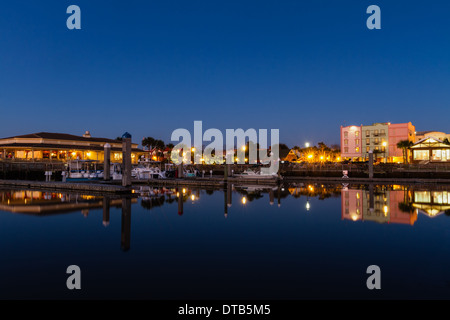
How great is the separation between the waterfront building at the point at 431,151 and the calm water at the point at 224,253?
59.0 metres

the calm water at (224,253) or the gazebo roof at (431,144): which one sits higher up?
the gazebo roof at (431,144)

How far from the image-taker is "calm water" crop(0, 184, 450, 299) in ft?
23.2

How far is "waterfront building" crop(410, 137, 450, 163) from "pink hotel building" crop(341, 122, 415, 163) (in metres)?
15.0

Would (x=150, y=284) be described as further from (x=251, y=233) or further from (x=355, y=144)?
(x=355, y=144)

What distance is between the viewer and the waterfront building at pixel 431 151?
67.9 meters

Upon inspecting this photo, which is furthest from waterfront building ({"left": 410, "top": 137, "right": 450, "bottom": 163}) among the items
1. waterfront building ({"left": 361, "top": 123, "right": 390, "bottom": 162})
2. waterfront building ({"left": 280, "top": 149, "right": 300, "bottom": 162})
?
waterfront building ({"left": 280, "top": 149, "right": 300, "bottom": 162})

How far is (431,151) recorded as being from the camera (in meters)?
69.4

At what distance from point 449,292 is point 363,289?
1760mm

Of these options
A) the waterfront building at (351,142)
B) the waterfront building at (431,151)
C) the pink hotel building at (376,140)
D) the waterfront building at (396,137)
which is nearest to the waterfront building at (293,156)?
the waterfront building at (351,142)

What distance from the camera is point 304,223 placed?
1543cm

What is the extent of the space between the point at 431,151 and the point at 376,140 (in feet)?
79.6

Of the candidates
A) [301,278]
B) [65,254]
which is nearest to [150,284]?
[301,278]

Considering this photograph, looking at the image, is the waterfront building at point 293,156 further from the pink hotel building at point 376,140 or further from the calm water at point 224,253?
the calm water at point 224,253

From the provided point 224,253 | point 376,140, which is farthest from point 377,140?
point 224,253
